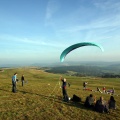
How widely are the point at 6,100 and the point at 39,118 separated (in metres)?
6.34

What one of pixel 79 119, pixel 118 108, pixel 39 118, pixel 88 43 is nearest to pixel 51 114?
pixel 39 118

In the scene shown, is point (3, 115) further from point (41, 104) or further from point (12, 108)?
point (41, 104)

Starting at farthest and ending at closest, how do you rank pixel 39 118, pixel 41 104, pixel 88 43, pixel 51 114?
pixel 88 43 → pixel 41 104 → pixel 51 114 → pixel 39 118

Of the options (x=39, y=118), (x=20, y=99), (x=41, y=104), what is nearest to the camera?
(x=39, y=118)

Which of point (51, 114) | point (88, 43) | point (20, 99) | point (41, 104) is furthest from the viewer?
point (88, 43)

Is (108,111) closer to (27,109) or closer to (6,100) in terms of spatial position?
(27,109)

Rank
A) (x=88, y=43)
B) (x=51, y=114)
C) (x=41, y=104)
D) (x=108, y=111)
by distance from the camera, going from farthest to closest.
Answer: (x=88, y=43) < (x=41, y=104) < (x=108, y=111) < (x=51, y=114)

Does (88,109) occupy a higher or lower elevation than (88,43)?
lower

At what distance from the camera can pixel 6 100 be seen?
20797 millimetres

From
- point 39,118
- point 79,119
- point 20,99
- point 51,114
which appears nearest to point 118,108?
point 79,119

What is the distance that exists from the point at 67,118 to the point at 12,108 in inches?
214

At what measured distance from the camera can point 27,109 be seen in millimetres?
18078

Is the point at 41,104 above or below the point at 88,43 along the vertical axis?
below

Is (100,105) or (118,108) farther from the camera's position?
(118,108)
